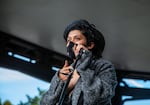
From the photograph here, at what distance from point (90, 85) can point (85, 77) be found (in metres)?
0.03

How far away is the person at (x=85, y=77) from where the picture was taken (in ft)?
3.87

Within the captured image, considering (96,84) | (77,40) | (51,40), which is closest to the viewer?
(96,84)

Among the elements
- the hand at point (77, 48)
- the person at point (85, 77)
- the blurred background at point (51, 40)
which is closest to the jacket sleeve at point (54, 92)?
the person at point (85, 77)

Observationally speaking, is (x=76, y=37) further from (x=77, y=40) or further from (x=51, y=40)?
(x=51, y=40)

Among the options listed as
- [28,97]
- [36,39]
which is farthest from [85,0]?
[28,97]

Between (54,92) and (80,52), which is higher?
(80,52)

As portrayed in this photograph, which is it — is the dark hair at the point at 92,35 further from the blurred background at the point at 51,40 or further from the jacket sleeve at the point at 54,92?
the blurred background at the point at 51,40

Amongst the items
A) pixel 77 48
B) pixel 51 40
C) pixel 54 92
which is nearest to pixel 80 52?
pixel 77 48

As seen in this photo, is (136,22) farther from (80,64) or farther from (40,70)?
(80,64)

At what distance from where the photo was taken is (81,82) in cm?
119

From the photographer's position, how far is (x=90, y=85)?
119cm

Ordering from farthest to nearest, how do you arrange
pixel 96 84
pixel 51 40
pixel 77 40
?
pixel 51 40, pixel 77 40, pixel 96 84

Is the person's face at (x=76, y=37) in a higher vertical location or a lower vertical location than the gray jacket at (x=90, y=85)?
higher

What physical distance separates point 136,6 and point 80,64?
1.89 meters
